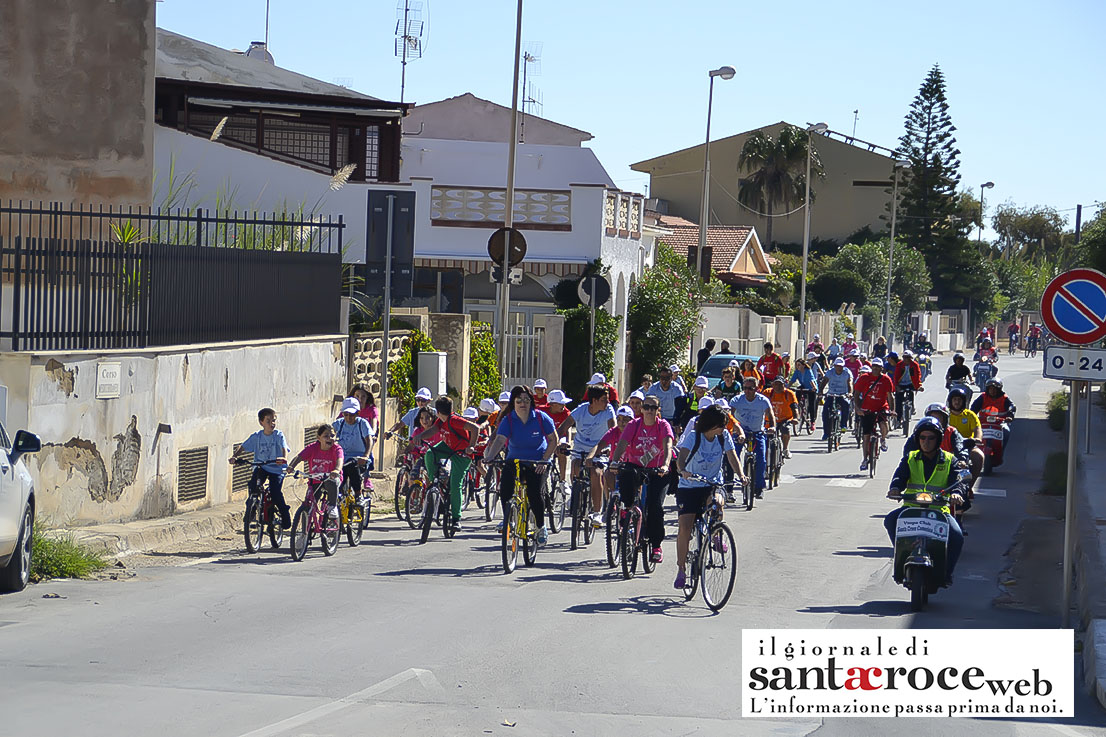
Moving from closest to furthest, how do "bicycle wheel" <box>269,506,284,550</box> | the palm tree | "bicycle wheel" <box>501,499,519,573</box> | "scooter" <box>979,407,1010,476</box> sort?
"bicycle wheel" <box>501,499,519,573</box>, "bicycle wheel" <box>269,506,284,550</box>, "scooter" <box>979,407,1010,476</box>, the palm tree

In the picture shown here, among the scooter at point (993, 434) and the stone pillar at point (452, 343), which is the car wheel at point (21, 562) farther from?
the scooter at point (993, 434)

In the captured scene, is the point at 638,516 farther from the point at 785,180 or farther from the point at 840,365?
the point at 785,180

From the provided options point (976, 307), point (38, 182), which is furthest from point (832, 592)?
point (976, 307)

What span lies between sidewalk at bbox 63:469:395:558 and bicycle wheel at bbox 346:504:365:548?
1518mm

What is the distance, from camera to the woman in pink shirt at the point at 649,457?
14.0m

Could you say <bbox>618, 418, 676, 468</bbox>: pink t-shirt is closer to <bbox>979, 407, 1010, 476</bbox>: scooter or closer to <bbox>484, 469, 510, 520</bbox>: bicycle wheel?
<bbox>484, 469, 510, 520</bbox>: bicycle wheel

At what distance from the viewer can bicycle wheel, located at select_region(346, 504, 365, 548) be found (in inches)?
618

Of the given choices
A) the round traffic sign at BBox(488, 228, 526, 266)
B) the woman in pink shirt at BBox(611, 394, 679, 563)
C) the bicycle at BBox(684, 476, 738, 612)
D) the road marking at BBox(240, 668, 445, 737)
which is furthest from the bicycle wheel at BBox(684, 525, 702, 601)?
the round traffic sign at BBox(488, 228, 526, 266)

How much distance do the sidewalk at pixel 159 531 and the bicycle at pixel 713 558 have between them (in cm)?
576

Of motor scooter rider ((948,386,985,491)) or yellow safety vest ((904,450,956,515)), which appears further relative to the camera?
motor scooter rider ((948,386,985,491))

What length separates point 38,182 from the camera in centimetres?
2219

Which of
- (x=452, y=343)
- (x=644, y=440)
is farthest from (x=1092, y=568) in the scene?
(x=452, y=343)

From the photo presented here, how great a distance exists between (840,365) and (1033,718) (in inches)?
815

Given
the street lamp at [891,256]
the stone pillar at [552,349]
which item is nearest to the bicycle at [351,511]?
the stone pillar at [552,349]
